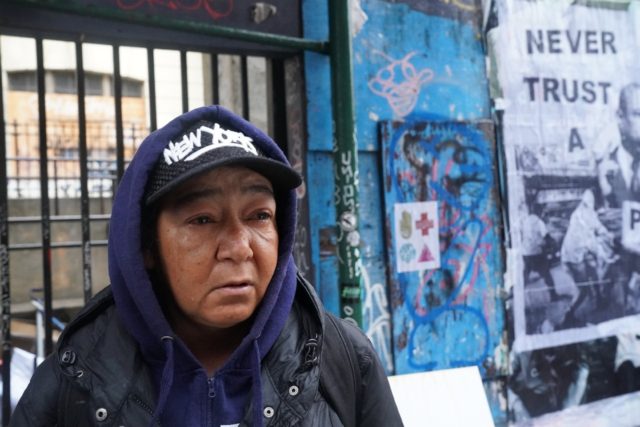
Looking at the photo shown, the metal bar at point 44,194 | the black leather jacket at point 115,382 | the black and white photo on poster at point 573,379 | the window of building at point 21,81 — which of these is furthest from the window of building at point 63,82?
the black leather jacket at point 115,382

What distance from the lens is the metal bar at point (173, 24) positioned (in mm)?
2771

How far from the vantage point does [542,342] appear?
4691 millimetres

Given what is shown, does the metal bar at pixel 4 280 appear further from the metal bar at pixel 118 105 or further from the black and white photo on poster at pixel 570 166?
the black and white photo on poster at pixel 570 166

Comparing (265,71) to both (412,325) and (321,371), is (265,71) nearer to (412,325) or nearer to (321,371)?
(412,325)

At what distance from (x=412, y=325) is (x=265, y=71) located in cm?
179

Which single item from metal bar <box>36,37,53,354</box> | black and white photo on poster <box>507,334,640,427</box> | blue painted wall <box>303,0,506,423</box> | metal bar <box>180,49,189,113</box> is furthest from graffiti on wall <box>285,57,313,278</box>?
black and white photo on poster <box>507,334,640,427</box>

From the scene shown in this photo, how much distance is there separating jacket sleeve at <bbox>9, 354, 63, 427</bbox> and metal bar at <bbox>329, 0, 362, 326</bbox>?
2147mm

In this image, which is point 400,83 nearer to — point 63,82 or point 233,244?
point 233,244

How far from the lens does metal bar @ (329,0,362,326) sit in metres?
3.42

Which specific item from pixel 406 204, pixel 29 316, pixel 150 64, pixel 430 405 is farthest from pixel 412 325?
pixel 29 316

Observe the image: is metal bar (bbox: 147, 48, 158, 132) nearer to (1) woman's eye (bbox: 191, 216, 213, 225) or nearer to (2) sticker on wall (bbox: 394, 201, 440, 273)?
(2) sticker on wall (bbox: 394, 201, 440, 273)

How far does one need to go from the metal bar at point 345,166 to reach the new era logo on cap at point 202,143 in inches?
82.4

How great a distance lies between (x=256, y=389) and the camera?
52.4 inches

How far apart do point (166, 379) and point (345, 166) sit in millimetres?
2274
